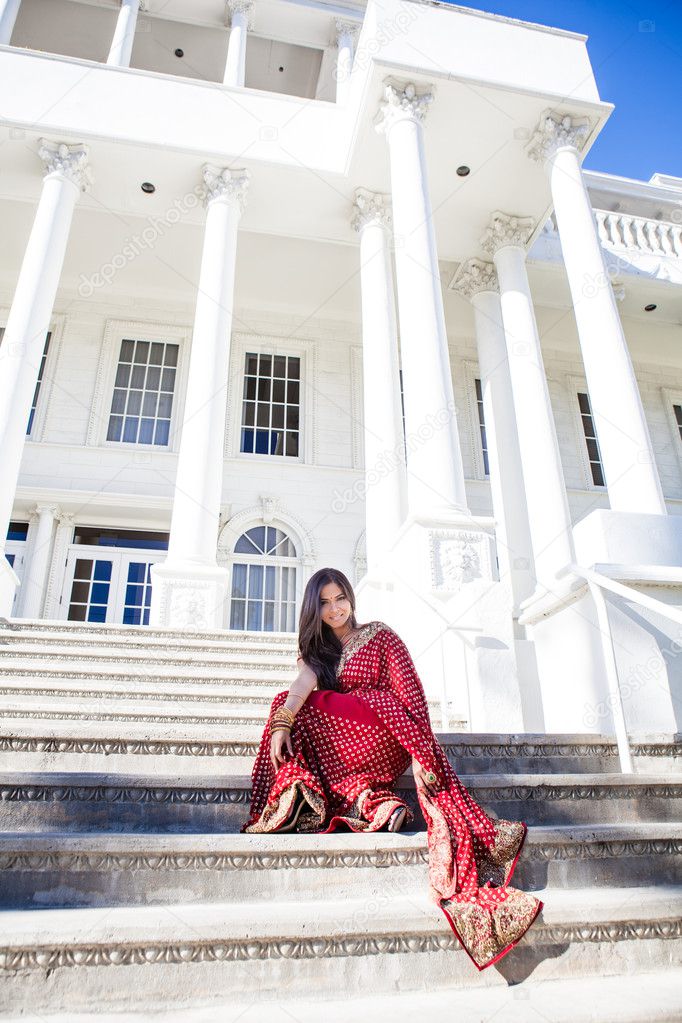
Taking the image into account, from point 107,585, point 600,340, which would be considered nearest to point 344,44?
point 600,340

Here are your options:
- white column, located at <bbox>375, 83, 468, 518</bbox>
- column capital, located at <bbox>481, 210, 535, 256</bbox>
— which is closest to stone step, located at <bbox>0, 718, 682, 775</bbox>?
white column, located at <bbox>375, 83, 468, 518</bbox>

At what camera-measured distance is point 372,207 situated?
974cm

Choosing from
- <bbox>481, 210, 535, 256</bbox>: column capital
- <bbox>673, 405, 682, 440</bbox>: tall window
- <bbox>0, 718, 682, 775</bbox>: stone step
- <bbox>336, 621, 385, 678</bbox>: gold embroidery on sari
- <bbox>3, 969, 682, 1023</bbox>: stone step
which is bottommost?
<bbox>3, 969, 682, 1023</bbox>: stone step

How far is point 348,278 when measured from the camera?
12234 mm

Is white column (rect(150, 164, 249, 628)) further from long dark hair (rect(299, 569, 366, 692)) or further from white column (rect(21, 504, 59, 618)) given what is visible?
long dark hair (rect(299, 569, 366, 692))

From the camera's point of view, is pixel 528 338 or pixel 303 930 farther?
pixel 528 338

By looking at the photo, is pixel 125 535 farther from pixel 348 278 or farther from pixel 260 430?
pixel 348 278

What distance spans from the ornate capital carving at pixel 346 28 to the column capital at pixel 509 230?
690 centimetres

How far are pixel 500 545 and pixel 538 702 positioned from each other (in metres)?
3.91

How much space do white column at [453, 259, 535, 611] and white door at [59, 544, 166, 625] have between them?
567cm

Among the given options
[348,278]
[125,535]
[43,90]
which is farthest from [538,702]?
[43,90]

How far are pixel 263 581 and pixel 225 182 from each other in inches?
243

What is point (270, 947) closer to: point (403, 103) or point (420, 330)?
point (420, 330)

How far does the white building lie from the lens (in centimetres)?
617
